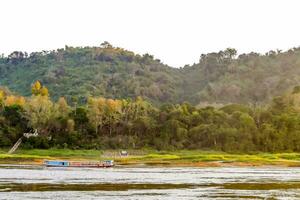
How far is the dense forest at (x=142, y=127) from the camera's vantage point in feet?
409

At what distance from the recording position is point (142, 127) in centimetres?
13162

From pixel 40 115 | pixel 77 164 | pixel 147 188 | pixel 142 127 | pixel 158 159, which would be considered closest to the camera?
pixel 147 188

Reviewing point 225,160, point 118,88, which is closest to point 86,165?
point 225,160

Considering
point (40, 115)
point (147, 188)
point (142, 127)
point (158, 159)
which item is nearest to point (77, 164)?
point (158, 159)

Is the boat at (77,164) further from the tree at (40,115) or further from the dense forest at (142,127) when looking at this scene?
the tree at (40,115)

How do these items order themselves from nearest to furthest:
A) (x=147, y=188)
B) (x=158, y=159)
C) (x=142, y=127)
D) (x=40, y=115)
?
(x=147, y=188), (x=158, y=159), (x=40, y=115), (x=142, y=127)

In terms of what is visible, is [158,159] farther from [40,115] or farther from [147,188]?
[147,188]

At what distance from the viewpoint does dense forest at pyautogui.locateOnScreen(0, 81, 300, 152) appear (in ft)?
409

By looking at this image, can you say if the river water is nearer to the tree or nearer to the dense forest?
the dense forest

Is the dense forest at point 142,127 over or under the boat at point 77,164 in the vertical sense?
over

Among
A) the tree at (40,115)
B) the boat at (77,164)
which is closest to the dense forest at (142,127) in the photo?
the tree at (40,115)

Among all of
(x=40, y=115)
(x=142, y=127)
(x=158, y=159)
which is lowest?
(x=158, y=159)

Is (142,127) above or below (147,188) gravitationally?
above

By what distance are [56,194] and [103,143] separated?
78.5 metres
